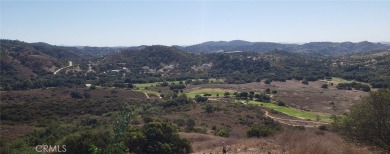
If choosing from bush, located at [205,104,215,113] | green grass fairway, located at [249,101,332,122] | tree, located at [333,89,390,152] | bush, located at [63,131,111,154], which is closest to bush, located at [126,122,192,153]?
bush, located at [63,131,111,154]

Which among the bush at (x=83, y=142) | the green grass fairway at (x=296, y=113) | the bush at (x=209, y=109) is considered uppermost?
the bush at (x=83, y=142)

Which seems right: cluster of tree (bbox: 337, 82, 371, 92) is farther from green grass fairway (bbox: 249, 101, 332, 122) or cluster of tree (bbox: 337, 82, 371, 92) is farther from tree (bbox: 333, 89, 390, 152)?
tree (bbox: 333, 89, 390, 152)

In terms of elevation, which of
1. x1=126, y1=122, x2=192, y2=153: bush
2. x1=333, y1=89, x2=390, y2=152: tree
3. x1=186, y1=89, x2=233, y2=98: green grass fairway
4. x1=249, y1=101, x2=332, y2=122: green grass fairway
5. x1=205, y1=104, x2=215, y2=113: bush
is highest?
x1=333, y1=89, x2=390, y2=152: tree

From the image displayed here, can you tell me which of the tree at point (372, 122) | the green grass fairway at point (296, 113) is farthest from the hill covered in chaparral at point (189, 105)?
the green grass fairway at point (296, 113)

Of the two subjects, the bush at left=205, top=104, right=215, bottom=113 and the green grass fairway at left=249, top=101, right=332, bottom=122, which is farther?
the green grass fairway at left=249, top=101, right=332, bottom=122

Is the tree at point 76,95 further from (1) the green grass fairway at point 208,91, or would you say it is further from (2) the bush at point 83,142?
(2) the bush at point 83,142

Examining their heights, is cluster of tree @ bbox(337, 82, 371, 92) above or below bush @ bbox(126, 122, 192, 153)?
below

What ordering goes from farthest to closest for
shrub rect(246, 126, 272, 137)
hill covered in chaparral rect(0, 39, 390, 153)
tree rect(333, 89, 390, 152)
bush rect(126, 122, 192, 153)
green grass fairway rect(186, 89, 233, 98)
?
green grass fairway rect(186, 89, 233, 98) < shrub rect(246, 126, 272, 137) < bush rect(126, 122, 192, 153) < hill covered in chaparral rect(0, 39, 390, 153) < tree rect(333, 89, 390, 152)

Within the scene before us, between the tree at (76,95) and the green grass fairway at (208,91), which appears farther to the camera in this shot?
the green grass fairway at (208,91)

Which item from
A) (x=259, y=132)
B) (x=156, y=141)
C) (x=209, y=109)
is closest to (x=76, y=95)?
(x=209, y=109)

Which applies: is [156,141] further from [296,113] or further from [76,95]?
[76,95]

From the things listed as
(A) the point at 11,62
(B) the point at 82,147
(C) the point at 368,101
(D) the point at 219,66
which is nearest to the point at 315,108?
(C) the point at 368,101
